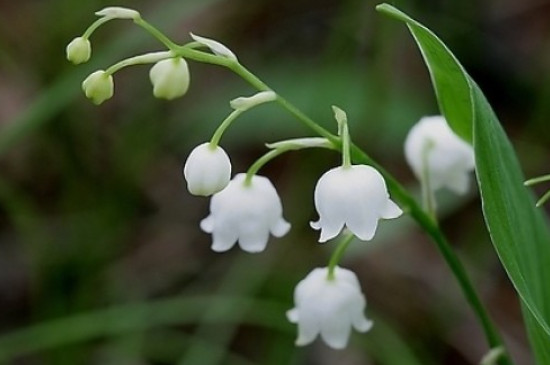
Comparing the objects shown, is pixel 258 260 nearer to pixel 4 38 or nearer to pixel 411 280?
pixel 411 280

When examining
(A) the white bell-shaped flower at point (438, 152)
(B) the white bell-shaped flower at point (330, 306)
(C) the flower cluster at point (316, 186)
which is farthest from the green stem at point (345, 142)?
(A) the white bell-shaped flower at point (438, 152)

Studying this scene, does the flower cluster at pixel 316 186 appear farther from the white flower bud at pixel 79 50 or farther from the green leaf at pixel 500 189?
the green leaf at pixel 500 189

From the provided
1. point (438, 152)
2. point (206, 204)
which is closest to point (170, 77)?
point (438, 152)

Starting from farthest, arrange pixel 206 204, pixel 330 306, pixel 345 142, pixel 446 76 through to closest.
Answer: pixel 206 204 → pixel 330 306 → pixel 446 76 → pixel 345 142

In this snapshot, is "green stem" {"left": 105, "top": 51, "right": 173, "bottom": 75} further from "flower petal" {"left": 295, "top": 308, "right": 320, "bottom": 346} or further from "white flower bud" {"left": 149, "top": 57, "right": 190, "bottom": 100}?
"flower petal" {"left": 295, "top": 308, "right": 320, "bottom": 346}

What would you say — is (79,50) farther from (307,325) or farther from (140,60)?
(307,325)

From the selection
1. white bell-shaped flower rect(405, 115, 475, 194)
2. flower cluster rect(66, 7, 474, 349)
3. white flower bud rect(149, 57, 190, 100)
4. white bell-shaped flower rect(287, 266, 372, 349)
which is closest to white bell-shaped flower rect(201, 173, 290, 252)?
flower cluster rect(66, 7, 474, 349)
